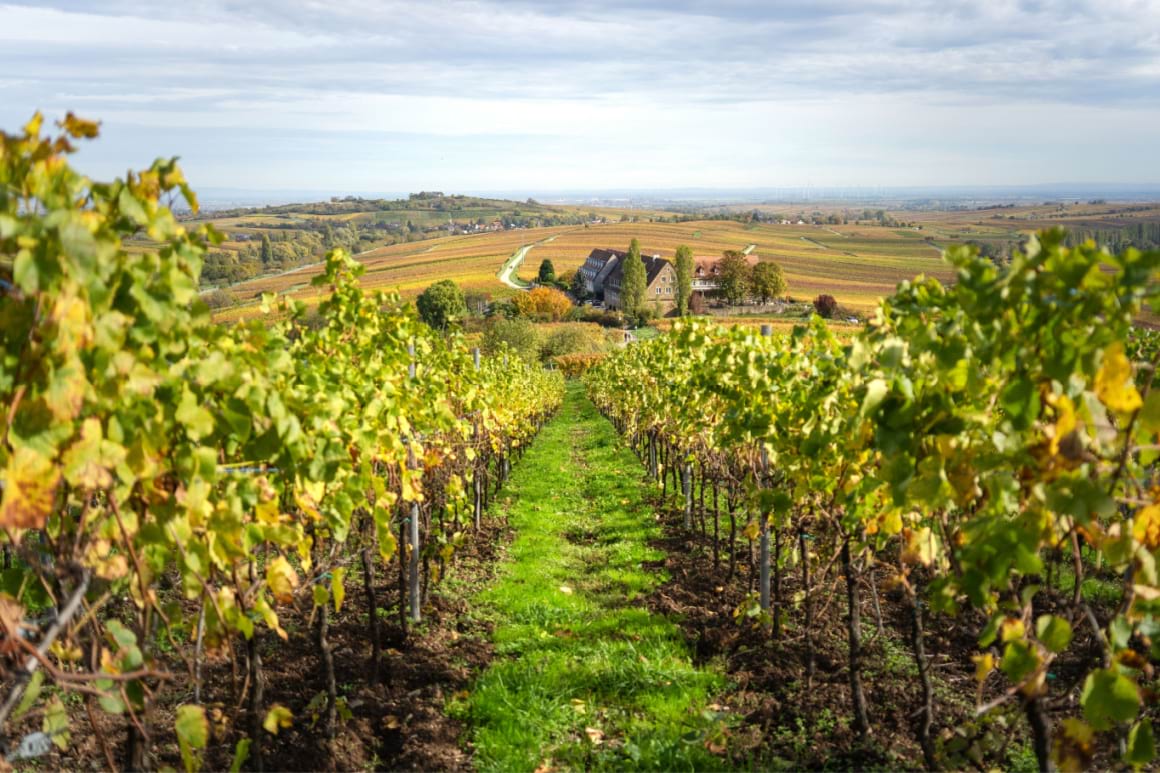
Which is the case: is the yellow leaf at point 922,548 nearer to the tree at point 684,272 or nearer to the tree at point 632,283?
the tree at point 632,283

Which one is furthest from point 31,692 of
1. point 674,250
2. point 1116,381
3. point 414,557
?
point 674,250

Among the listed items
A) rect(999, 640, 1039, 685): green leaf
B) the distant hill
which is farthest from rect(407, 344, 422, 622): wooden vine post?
the distant hill

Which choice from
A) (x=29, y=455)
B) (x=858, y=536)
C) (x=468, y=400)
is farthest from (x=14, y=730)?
(x=858, y=536)

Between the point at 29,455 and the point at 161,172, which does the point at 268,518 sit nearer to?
the point at 29,455

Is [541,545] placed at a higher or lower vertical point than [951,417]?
lower

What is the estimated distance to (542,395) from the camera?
893 inches

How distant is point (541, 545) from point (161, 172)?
8.28 meters

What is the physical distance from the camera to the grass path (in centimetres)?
498

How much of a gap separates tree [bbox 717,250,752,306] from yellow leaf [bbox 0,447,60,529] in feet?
275

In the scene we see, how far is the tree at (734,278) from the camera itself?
8369 centimetres

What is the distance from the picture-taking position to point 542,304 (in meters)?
76.5

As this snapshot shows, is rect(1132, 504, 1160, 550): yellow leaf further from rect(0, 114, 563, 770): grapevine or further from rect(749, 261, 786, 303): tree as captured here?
rect(749, 261, 786, 303): tree

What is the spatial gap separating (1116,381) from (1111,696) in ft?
2.91

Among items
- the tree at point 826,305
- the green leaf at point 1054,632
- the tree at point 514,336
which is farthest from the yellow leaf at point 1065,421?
the tree at point 826,305
